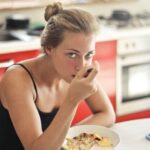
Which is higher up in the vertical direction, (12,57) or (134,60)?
(12,57)

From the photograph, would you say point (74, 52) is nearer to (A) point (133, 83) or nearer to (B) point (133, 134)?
(B) point (133, 134)

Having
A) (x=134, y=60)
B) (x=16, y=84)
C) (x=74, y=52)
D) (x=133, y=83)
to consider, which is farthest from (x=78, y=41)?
(x=133, y=83)

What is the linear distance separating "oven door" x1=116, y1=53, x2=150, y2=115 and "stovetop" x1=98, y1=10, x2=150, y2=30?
25 centimetres

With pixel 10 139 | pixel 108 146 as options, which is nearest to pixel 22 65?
pixel 10 139

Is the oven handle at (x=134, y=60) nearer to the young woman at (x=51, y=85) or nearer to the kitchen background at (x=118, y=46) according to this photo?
the kitchen background at (x=118, y=46)

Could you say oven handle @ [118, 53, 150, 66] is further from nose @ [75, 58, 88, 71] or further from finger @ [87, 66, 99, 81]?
finger @ [87, 66, 99, 81]

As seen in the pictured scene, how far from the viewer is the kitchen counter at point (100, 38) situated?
2488 mm

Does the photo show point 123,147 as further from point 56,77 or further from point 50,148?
point 56,77

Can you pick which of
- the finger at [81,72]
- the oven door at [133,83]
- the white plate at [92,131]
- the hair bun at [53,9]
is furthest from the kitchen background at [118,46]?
the finger at [81,72]

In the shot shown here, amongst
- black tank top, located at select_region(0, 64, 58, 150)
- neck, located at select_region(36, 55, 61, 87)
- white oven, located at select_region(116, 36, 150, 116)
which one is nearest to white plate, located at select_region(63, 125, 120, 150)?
black tank top, located at select_region(0, 64, 58, 150)

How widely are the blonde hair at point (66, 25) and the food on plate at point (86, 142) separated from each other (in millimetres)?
366

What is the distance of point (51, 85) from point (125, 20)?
1728mm

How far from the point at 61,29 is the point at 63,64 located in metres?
0.13

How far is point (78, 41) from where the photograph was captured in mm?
1408
